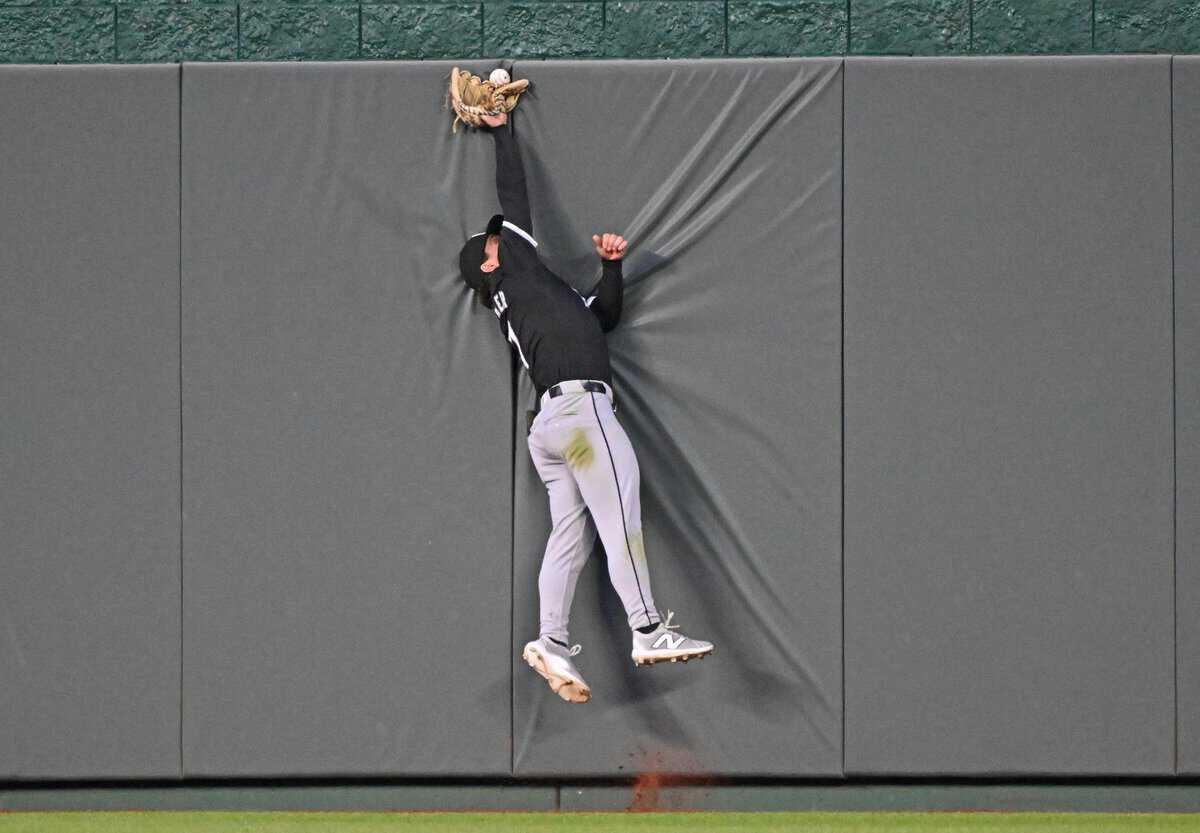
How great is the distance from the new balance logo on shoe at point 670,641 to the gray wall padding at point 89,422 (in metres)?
1.91

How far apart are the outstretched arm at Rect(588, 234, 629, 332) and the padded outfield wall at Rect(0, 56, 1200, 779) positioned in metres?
0.14

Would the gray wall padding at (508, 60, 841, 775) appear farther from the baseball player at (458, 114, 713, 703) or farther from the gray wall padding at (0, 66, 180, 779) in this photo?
the gray wall padding at (0, 66, 180, 779)

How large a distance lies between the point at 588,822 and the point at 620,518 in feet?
3.80

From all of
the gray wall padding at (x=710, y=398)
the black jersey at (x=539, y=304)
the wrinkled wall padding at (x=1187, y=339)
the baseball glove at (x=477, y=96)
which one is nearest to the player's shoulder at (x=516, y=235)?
the black jersey at (x=539, y=304)

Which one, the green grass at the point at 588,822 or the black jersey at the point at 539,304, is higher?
the black jersey at the point at 539,304

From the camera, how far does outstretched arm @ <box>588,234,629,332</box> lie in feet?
17.1

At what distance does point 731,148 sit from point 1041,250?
127cm

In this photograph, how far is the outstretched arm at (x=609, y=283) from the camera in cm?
522

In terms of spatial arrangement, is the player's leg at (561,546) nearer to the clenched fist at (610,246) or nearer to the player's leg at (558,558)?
the player's leg at (558,558)

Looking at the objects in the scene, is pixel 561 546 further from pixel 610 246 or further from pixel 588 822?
pixel 610 246

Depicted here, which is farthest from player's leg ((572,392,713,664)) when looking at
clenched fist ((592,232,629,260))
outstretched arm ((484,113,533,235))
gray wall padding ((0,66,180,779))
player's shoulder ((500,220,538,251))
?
gray wall padding ((0,66,180,779))

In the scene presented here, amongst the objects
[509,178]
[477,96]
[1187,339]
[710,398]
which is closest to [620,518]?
[710,398]

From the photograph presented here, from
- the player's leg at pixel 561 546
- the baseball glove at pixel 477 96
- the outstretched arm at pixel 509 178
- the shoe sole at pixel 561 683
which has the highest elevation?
the baseball glove at pixel 477 96

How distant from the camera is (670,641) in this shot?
→ 16.6ft
